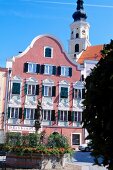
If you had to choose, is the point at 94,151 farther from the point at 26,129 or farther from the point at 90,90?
the point at 26,129

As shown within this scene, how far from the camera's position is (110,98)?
7.33m

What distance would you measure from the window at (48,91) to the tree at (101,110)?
119 ft

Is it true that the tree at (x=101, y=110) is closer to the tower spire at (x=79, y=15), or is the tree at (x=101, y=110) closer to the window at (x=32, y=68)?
the window at (x=32, y=68)

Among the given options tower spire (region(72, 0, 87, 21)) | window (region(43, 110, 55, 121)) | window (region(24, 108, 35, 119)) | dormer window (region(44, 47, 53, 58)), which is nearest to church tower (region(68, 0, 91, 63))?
tower spire (region(72, 0, 87, 21))

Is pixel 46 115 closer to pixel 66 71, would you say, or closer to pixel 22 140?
pixel 66 71

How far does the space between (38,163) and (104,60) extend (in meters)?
12.4

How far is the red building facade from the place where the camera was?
43.1 meters

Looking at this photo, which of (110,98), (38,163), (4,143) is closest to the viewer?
(110,98)

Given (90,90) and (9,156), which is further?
(9,156)

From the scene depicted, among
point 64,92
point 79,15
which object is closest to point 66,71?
point 64,92

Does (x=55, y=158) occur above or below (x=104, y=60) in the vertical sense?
below

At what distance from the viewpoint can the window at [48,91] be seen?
44522 mm

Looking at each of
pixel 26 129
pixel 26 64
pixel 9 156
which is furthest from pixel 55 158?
pixel 26 64

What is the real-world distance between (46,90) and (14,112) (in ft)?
17.0
